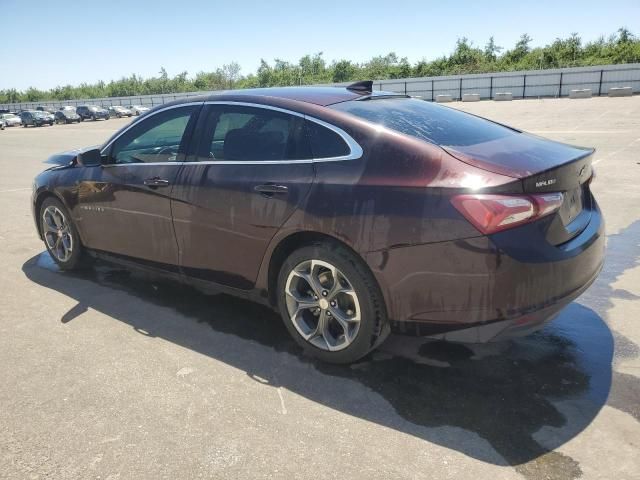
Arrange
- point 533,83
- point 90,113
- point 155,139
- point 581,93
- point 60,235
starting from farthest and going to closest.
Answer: point 90,113 < point 533,83 < point 581,93 < point 60,235 < point 155,139

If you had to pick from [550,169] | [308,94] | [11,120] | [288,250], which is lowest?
[11,120]

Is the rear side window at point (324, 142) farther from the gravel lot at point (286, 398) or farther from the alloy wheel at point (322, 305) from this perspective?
the gravel lot at point (286, 398)

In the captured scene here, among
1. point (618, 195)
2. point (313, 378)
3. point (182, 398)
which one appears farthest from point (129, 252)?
point (618, 195)

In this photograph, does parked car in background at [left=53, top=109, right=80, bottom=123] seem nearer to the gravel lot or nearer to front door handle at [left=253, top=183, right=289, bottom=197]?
the gravel lot

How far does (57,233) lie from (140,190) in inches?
64.3

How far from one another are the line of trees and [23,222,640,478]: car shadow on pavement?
2011 inches

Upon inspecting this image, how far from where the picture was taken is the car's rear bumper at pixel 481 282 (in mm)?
2578

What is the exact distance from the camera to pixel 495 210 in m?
2.55

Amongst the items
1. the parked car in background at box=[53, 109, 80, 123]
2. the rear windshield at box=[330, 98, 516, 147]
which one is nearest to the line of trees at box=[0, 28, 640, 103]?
the parked car in background at box=[53, 109, 80, 123]

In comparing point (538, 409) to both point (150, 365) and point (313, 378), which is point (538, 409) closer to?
point (313, 378)

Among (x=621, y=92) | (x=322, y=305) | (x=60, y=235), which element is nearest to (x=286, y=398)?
(x=322, y=305)

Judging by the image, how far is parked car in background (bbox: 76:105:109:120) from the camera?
50.5 m

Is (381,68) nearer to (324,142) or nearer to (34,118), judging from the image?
(34,118)

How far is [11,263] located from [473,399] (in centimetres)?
511
